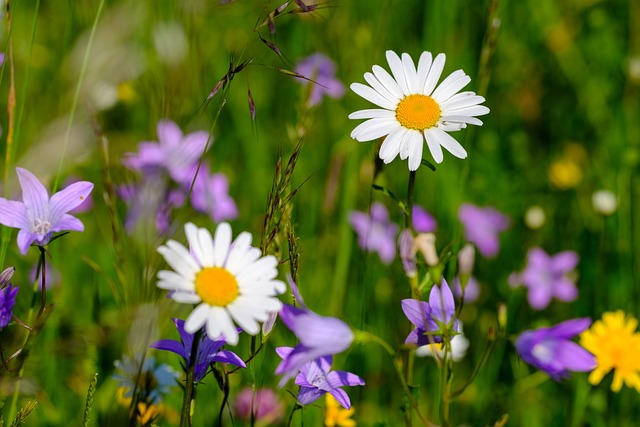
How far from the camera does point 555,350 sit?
1033 millimetres

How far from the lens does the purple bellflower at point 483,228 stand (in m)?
2.43

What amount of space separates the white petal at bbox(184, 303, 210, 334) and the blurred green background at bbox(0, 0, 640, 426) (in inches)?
5.3

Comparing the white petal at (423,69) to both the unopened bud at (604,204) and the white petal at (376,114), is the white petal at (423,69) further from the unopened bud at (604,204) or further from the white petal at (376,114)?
the unopened bud at (604,204)

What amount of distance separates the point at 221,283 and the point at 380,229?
1459 mm

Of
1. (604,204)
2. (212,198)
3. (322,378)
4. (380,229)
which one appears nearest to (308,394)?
(322,378)

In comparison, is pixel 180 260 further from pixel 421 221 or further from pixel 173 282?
pixel 421 221

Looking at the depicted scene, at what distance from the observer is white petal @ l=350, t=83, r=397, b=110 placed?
113 cm

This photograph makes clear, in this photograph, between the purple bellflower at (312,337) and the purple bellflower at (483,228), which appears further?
the purple bellflower at (483,228)

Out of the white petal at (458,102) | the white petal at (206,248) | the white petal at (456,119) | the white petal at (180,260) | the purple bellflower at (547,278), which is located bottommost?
the white petal at (180,260)

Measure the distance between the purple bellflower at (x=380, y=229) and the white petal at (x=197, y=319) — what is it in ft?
4.02

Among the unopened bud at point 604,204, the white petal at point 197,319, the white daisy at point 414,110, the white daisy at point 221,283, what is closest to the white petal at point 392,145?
the white daisy at point 414,110

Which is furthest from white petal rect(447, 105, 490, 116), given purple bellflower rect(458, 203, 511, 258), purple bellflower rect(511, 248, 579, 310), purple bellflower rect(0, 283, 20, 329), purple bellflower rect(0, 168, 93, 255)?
purple bellflower rect(458, 203, 511, 258)

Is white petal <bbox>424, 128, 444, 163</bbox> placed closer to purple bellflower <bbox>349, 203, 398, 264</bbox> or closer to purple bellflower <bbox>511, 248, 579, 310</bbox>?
purple bellflower <bbox>349, 203, 398, 264</bbox>

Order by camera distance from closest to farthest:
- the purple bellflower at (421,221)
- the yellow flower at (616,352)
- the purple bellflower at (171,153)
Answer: the purple bellflower at (171,153) → the yellow flower at (616,352) → the purple bellflower at (421,221)
